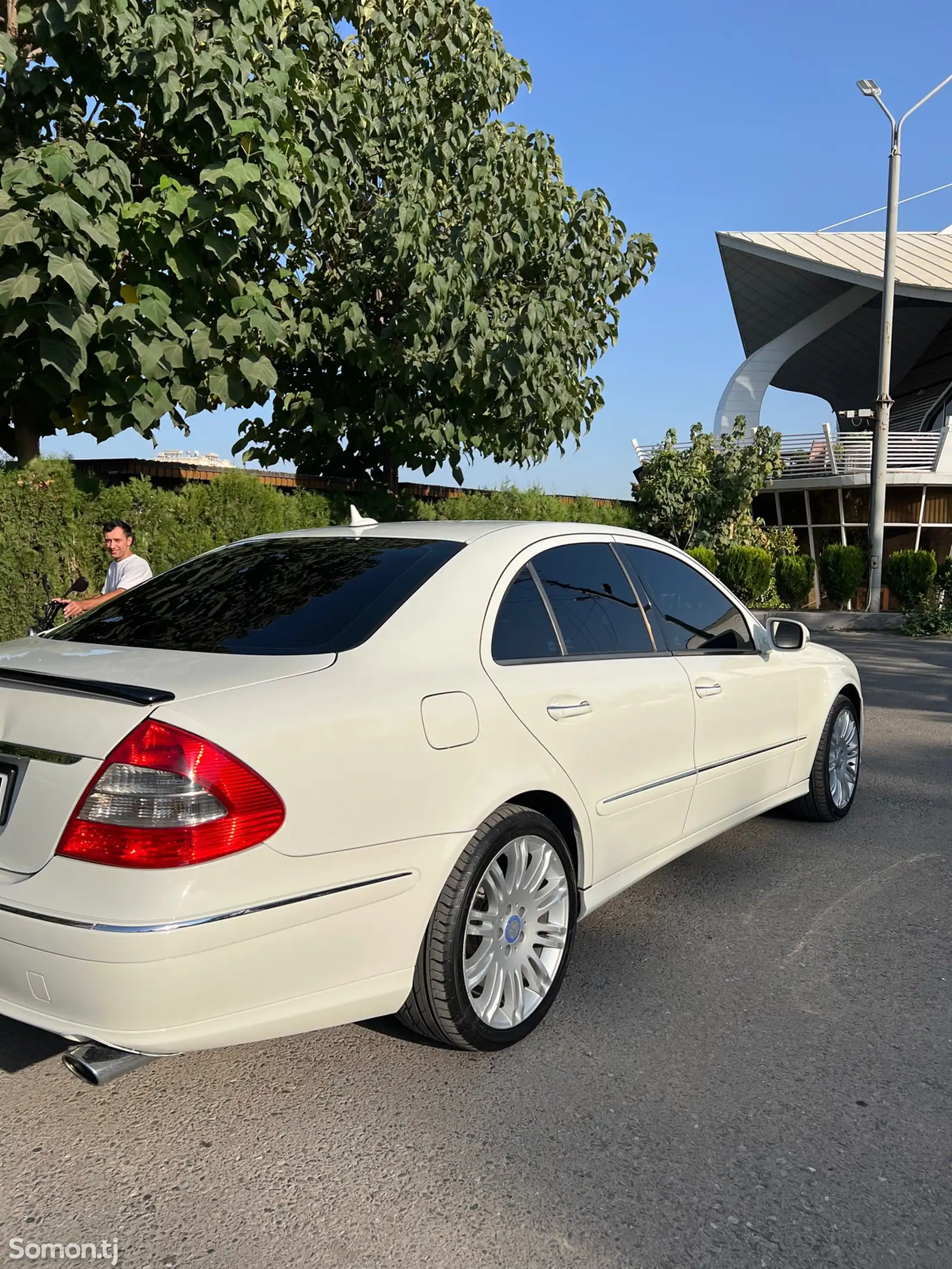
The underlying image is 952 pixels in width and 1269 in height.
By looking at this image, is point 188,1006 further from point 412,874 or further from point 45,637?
point 45,637

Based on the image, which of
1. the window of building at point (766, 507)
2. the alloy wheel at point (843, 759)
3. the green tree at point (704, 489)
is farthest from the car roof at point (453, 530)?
the window of building at point (766, 507)

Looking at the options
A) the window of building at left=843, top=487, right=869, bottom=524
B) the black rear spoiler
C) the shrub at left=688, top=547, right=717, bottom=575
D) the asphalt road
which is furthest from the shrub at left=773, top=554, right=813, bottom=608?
the black rear spoiler

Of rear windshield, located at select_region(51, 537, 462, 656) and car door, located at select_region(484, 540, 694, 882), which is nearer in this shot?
rear windshield, located at select_region(51, 537, 462, 656)

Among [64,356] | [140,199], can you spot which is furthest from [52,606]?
[140,199]

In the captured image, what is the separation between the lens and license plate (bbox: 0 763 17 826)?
2.66 m

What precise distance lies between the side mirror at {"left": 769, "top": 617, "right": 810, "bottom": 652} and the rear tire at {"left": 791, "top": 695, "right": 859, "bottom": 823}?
645 mm

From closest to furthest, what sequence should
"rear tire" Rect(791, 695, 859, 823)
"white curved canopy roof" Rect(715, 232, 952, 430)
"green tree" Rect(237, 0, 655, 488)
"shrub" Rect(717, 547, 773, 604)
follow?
"rear tire" Rect(791, 695, 859, 823) < "green tree" Rect(237, 0, 655, 488) < "shrub" Rect(717, 547, 773, 604) < "white curved canopy roof" Rect(715, 232, 952, 430)

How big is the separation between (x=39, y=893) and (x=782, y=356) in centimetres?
4078

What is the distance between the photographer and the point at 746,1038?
335cm

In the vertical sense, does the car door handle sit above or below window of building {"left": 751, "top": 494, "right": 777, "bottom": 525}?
below

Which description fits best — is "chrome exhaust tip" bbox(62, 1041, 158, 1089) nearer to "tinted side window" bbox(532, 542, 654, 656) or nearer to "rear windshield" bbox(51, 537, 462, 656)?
"rear windshield" bbox(51, 537, 462, 656)

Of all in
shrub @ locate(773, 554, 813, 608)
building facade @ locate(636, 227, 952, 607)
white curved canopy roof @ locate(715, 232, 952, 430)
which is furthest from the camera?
white curved canopy roof @ locate(715, 232, 952, 430)

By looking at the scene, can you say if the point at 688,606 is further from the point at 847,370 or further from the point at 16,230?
the point at 847,370

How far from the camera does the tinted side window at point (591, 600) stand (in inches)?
151
